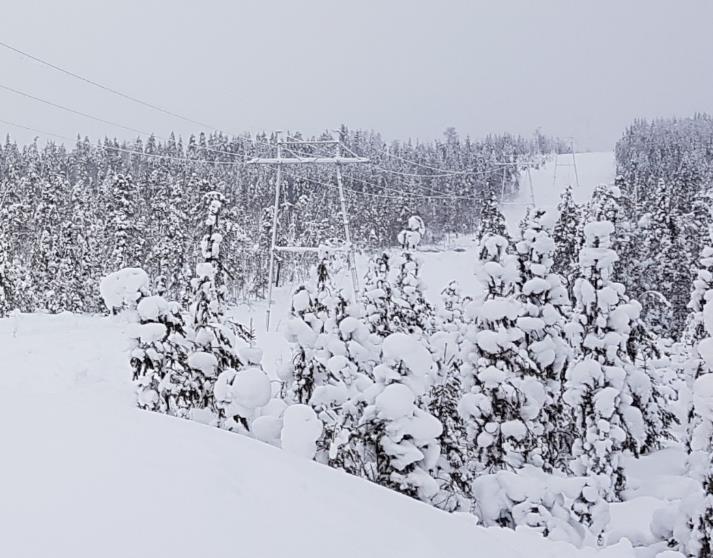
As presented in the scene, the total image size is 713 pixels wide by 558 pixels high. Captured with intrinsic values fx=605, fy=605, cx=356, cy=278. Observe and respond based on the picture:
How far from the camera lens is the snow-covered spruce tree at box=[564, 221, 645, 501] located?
406 inches

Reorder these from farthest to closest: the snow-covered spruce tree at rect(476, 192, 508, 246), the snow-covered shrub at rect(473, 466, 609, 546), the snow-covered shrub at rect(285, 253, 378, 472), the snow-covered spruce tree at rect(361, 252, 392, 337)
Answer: the snow-covered spruce tree at rect(476, 192, 508, 246) → the snow-covered spruce tree at rect(361, 252, 392, 337) → the snow-covered shrub at rect(285, 253, 378, 472) → the snow-covered shrub at rect(473, 466, 609, 546)

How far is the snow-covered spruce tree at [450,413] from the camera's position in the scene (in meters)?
7.45

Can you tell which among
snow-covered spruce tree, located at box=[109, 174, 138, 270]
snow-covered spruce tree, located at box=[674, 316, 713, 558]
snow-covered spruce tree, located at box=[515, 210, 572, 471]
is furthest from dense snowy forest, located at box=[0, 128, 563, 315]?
snow-covered spruce tree, located at box=[674, 316, 713, 558]

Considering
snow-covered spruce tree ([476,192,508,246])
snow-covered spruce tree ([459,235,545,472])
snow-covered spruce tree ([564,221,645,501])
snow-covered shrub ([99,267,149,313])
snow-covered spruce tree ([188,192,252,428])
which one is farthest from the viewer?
snow-covered spruce tree ([476,192,508,246])

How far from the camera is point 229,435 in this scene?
5242mm

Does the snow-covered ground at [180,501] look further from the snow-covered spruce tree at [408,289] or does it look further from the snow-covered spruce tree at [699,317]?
the snow-covered spruce tree at [699,317]

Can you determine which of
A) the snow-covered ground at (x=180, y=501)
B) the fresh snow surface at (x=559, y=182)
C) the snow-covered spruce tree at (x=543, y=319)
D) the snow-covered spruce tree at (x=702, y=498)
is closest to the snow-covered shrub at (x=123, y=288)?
the snow-covered ground at (x=180, y=501)

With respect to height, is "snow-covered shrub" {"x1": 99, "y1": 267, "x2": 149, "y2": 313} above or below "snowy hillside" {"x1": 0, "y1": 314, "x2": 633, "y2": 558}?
above

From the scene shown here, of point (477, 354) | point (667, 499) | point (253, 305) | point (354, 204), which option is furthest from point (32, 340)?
point (354, 204)

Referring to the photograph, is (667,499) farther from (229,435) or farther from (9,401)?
(9,401)

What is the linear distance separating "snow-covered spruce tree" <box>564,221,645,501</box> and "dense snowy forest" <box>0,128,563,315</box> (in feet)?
17.7

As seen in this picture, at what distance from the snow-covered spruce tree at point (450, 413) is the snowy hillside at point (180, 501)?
189cm

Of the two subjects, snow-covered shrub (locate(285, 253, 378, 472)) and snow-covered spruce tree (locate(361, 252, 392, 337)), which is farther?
snow-covered spruce tree (locate(361, 252, 392, 337))

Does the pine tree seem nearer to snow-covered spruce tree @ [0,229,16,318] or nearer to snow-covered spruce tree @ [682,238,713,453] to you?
snow-covered spruce tree @ [682,238,713,453]
